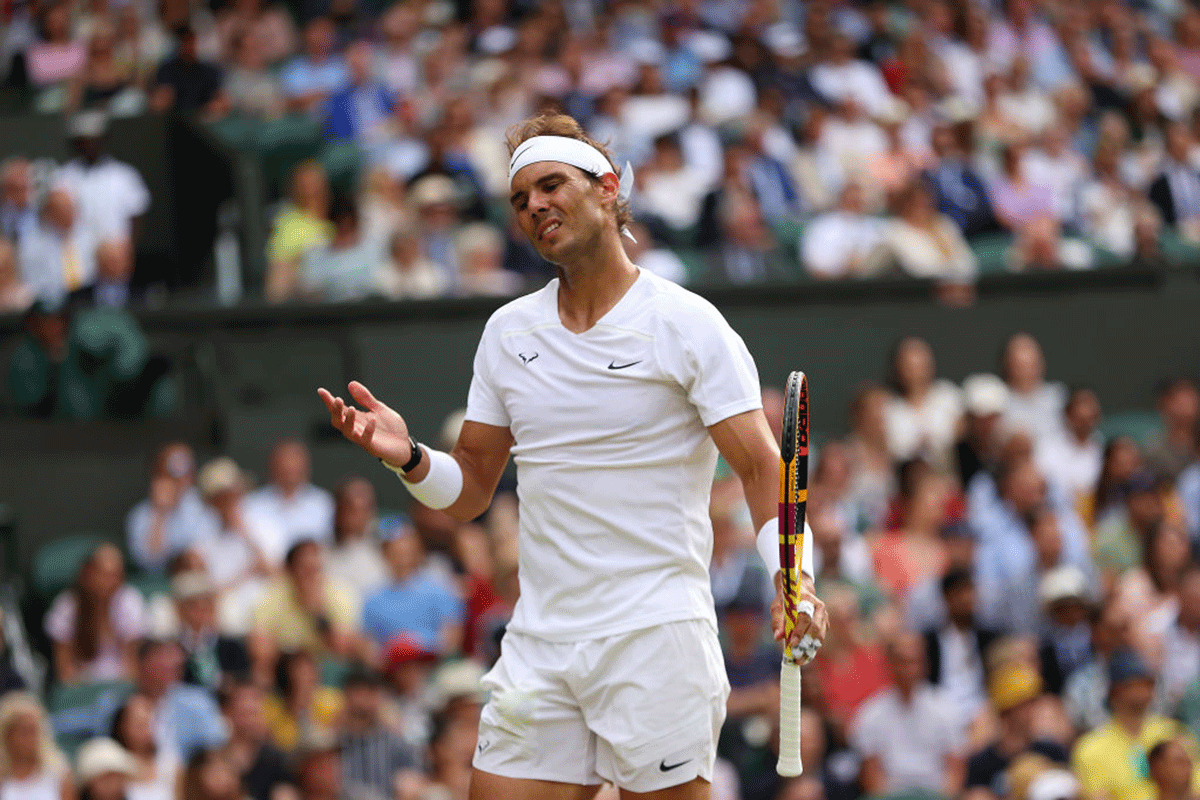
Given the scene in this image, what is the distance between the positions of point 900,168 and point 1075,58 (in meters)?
3.50

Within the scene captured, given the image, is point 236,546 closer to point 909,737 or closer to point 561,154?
point 909,737

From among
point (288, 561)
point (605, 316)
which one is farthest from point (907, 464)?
point (605, 316)

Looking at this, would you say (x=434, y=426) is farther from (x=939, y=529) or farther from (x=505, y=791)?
(x=505, y=791)

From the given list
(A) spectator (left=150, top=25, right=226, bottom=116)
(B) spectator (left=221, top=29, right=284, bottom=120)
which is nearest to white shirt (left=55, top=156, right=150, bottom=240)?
(A) spectator (left=150, top=25, right=226, bottom=116)

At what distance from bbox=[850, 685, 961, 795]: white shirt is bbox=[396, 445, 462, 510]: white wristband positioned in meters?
4.15

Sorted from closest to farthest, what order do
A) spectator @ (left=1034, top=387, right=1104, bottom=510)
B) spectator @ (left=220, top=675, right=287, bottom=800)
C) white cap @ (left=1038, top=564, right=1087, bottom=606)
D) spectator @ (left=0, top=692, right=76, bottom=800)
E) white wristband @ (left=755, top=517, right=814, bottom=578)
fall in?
white wristband @ (left=755, top=517, right=814, bottom=578), spectator @ (left=0, top=692, right=76, bottom=800), spectator @ (left=220, top=675, right=287, bottom=800), white cap @ (left=1038, top=564, right=1087, bottom=606), spectator @ (left=1034, top=387, right=1104, bottom=510)

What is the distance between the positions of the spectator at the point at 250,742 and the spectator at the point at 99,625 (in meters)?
0.78

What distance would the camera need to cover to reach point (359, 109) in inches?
474

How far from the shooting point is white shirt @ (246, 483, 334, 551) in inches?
356

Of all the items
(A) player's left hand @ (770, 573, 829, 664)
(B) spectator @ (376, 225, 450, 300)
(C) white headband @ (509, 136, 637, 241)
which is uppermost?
(B) spectator @ (376, 225, 450, 300)

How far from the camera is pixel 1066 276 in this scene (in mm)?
11633

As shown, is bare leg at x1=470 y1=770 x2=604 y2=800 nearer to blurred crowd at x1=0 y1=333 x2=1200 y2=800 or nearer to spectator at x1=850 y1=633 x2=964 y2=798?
blurred crowd at x1=0 y1=333 x2=1200 y2=800

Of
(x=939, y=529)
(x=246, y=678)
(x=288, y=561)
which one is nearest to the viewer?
(x=246, y=678)

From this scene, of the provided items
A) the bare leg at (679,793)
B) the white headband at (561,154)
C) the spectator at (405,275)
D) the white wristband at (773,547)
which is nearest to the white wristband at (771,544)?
the white wristband at (773,547)
